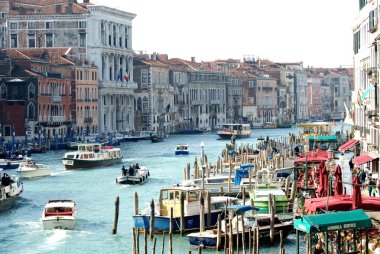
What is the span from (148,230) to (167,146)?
122ft

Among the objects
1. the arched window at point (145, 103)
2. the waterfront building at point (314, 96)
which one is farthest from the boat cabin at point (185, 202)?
the waterfront building at point (314, 96)

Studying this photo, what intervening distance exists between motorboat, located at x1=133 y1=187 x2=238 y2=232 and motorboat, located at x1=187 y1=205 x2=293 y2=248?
0.91 m

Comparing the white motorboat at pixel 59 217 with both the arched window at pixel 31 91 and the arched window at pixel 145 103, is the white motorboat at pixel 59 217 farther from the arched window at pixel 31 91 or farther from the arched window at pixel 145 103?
the arched window at pixel 145 103

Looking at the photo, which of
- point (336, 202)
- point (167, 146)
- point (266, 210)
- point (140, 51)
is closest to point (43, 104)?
point (167, 146)

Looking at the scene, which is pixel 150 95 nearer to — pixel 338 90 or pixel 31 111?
pixel 31 111

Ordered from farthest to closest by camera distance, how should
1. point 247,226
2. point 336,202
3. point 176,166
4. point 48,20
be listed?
point 48,20 → point 176,166 → point 247,226 → point 336,202

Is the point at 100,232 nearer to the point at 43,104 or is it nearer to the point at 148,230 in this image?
the point at 148,230

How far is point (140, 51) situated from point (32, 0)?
1537 cm

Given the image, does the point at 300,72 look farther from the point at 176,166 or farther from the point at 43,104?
the point at 176,166

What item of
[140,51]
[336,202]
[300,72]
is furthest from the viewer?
[300,72]

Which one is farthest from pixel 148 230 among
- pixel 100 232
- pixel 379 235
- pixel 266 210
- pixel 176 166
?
pixel 176 166

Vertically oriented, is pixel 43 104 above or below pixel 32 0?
below

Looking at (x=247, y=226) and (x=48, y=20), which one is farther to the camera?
(x=48, y=20)

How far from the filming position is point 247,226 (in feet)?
61.4
